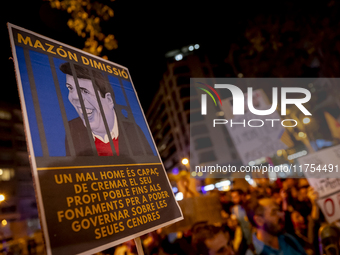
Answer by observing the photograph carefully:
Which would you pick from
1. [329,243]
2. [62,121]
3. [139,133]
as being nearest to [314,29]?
[329,243]

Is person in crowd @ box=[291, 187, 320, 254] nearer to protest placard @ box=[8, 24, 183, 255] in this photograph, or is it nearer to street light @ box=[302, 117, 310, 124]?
protest placard @ box=[8, 24, 183, 255]

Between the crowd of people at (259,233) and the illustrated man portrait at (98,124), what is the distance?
226 cm

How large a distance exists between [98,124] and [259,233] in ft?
11.6

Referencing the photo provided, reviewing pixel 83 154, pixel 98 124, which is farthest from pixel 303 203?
pixel 83 154

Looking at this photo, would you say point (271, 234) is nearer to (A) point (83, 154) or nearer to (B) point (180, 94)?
(A) point (83, 154)

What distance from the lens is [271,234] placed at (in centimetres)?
388

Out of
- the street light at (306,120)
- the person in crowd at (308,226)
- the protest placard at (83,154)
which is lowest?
the person in crowd at (308,226)

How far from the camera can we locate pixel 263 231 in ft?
12.9

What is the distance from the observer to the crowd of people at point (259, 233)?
3631 mm

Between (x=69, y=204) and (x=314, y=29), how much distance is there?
6.69m

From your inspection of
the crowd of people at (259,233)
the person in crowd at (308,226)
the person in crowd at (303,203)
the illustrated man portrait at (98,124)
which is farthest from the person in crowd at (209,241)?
the illustrated man portrait at (98,124)

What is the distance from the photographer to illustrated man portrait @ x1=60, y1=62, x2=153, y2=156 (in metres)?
1.71

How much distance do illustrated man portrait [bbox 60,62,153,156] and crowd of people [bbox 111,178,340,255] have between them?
7.43 feet

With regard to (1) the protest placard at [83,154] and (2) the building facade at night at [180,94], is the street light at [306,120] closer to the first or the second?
(1) the protest placard at [83,154]
